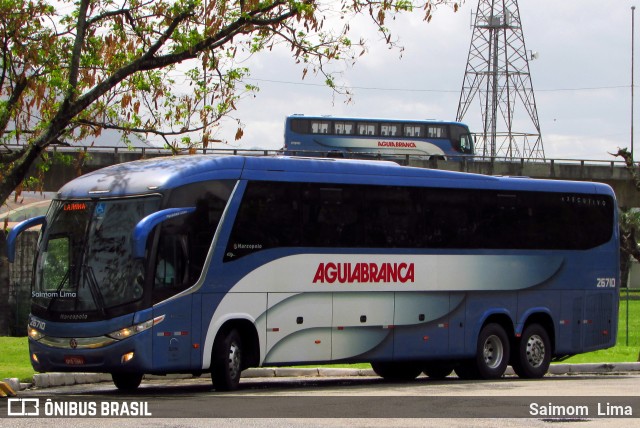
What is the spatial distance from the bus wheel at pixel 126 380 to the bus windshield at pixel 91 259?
5.63ft

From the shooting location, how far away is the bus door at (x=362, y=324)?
19219 mm

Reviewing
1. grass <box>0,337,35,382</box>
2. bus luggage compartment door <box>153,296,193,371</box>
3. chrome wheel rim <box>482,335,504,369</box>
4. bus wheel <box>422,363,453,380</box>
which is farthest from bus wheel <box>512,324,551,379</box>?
grass <box>0,337,35,382</box>

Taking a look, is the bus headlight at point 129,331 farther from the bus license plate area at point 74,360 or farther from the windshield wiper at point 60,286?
the windshield wiper at point 60,286

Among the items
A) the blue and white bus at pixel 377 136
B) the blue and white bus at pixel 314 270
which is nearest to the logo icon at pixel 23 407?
the blue and white bus at pixel 314 270

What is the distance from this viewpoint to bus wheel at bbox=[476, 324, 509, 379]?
847 inches

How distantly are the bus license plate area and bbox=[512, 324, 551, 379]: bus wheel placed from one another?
8.90 m

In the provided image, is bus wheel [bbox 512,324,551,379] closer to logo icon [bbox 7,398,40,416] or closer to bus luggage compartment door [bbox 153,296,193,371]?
bus luggage compartment door [bbox 153,296,193,371]

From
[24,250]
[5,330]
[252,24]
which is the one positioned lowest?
[5,330]

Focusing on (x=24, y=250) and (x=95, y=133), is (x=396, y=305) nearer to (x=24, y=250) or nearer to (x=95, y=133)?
(x=95, y=133)

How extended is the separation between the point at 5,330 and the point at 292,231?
56.3 feet

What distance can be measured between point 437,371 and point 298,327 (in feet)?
16.1

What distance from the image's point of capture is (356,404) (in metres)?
14.7

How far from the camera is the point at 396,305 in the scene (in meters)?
20.0

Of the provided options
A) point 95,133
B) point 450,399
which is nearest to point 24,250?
point 95,133
